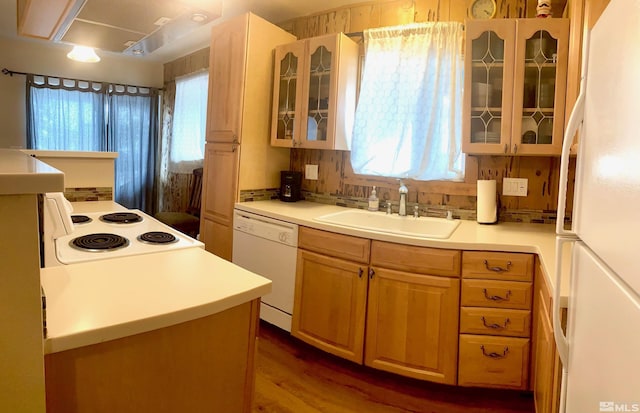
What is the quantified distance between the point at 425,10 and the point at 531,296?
76.0 inches

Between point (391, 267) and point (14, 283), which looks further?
point (391, 267)

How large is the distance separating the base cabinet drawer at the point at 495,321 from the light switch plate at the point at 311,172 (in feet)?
5.46

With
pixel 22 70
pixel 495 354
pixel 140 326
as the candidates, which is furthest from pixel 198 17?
pixel 22 70

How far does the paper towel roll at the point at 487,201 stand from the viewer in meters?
2.41

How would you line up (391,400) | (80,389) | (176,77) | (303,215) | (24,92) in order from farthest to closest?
(176,77) < (24,92) < (303,215) < (391,400) < (80,389)

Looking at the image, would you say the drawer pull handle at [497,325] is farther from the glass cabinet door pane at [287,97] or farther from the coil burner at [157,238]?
the glass cabinet door pane at [287,97]

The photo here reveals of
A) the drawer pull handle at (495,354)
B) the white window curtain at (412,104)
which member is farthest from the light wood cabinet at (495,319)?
the white window curtain at (412,104)

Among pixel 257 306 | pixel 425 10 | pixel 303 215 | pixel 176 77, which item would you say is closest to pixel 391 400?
pixel 303 215

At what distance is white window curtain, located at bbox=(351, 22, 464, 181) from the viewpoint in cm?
255

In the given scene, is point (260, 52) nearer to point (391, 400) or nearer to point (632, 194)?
point (391, 400)

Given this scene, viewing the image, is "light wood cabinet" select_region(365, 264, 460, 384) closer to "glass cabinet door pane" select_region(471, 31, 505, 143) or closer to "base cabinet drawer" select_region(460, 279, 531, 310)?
"base cabinet drawer" select_region(460, 279, 531, 310)

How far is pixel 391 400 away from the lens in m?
2.10

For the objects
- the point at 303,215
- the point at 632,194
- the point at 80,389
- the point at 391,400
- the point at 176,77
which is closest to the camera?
the point at 632,194

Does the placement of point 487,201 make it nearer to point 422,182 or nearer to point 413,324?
point 422,182
